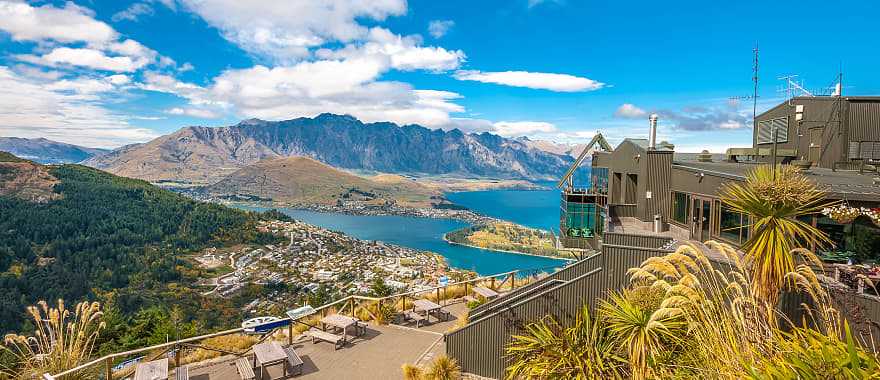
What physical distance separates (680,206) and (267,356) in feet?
32.2

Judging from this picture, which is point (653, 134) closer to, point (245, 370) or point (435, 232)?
point (245, 370)

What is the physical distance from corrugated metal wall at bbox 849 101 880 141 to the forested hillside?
39.7 metres

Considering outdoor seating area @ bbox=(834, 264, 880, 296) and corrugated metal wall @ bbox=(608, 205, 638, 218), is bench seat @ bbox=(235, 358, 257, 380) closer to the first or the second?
outdoor seating area @ bbox=(834, 264, 880, 296)

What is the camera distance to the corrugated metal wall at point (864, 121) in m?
13.0

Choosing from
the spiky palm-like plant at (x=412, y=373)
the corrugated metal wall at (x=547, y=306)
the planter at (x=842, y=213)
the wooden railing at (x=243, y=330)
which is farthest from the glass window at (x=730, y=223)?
the spiky palm-like plant at (x=412, y=373)

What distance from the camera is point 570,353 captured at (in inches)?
277

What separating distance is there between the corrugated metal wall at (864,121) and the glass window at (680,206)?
6.88m

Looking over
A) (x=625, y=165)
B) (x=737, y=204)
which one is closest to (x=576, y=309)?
(x=737, y=204)

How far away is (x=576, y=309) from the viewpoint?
330 inches

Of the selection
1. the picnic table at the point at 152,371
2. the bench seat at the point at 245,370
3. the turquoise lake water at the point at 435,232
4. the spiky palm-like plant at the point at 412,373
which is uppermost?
the picnic table at the point at 152,371

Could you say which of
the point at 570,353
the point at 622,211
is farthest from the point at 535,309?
the point at 622,211

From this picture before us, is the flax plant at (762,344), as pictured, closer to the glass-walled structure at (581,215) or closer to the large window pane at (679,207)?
the large window pane at (679,207)

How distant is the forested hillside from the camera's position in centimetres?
5094

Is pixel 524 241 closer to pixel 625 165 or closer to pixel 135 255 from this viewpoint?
pixel 135 255
